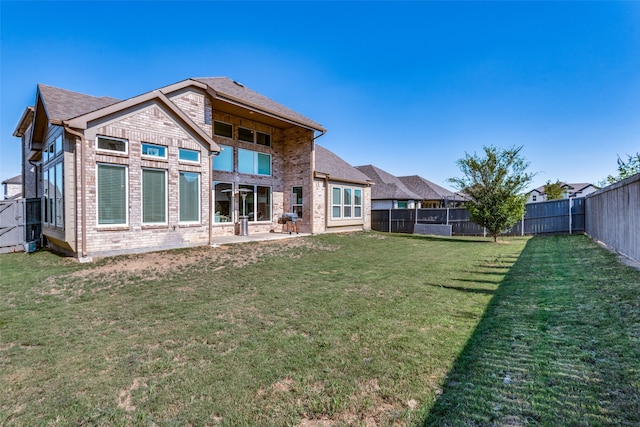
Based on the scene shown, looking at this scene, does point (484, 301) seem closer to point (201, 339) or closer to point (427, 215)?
point (201, 339)

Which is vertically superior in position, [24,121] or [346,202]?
[24,121]

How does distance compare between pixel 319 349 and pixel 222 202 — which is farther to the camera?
pixel 222 202

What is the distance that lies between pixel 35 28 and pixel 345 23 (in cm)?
1134

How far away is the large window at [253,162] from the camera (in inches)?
549

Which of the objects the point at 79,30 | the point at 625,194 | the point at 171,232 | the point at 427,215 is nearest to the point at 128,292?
the point at 171,232

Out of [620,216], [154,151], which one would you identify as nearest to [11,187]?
[154,151]

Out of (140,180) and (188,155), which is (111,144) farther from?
(188,155)

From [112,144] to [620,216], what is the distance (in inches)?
569

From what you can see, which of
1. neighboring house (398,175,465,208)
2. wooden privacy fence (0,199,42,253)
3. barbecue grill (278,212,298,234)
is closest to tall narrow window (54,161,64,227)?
wooden privacy fence (0,199,42,253)

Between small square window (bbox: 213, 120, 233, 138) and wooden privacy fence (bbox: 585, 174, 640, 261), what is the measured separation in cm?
1350

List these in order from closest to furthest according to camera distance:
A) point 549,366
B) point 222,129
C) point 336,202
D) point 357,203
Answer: point 549,366 < point 222,129 < point 336,202 < point 357,203

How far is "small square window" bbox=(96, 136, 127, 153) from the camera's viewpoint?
8.34 m

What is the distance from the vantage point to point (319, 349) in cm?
329

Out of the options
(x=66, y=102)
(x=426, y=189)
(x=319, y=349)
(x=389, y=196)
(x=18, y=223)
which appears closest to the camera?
(x=319, y=349)
